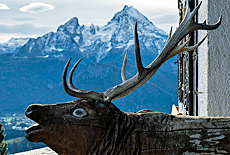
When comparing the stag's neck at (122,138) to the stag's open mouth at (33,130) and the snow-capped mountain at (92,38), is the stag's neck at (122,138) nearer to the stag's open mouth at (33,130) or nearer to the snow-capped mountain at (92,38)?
the stag's open mouth at (33,130)

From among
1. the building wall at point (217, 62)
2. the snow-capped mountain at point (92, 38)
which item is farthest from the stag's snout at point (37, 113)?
the snow-capped mountain at point (92, 38)

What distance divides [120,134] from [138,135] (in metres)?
0.11

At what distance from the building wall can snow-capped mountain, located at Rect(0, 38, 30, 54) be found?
12409 cm

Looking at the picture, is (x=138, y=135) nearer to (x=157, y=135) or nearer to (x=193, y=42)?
(x=157, y=135)

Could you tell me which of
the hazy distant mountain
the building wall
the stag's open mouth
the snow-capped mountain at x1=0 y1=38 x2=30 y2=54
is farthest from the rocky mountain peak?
the stag's open mouth

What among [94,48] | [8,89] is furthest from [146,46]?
[8,89]

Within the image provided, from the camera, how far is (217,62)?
9.84ft

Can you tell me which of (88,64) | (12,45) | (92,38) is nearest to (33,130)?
(88,64)

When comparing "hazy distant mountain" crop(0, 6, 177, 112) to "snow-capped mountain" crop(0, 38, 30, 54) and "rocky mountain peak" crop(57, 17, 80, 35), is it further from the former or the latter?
"snow-capped mountain" crop(0, 38, 30, 54)

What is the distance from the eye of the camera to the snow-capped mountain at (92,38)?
379 ft

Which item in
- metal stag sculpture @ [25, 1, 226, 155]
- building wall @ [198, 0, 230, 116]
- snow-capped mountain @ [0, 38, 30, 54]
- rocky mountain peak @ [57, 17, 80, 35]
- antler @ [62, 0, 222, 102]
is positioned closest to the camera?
metal stag sculpture @ [25, 1, 226, 155]

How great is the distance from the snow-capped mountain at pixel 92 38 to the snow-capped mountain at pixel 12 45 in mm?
4526

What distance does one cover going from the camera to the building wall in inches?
117

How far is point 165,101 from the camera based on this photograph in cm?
7206
